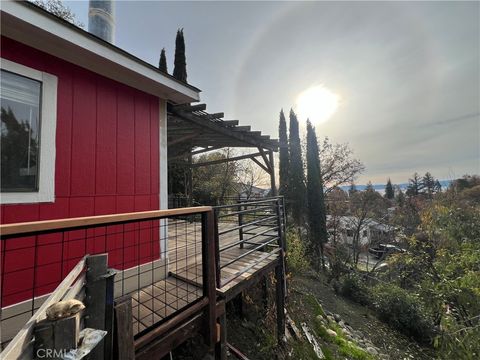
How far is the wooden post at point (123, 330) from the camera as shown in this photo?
1211mm

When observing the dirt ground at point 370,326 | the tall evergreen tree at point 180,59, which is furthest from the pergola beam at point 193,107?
the tall evergreen tree at point 180,59

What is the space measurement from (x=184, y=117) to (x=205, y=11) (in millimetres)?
4307

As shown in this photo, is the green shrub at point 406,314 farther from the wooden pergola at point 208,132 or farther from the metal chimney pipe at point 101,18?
the metal chimney pipe at point 101,18

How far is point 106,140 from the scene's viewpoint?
2670mm

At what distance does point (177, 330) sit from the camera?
6.23 ft

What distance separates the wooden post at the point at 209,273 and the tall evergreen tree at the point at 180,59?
37.1 feet

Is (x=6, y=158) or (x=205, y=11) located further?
(x=205, y=11)

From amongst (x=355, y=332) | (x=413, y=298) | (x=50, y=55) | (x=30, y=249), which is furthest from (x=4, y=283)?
(x=413, y=298)

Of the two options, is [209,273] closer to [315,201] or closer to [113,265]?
[113,265]

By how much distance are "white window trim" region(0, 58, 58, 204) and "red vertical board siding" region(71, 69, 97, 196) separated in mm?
186

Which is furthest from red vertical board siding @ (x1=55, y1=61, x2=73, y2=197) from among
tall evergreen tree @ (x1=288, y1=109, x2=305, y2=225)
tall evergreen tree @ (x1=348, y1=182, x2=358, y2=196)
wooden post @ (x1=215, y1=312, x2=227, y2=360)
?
tall evergreen tree @ (x1=348, y1=182, x2=358, y2=196)

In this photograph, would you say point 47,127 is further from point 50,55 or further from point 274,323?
point 274,323

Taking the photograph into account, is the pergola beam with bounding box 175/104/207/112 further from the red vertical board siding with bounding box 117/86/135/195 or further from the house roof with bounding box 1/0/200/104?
the red vertical board siding with bounding box 117/86/135/195

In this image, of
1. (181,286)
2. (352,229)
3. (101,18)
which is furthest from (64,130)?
(352,229)
